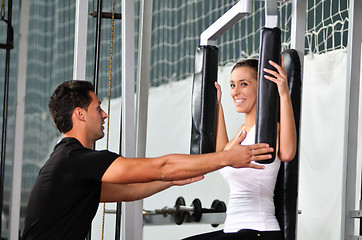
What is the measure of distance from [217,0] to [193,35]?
0.33 m

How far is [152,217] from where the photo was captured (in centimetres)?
344

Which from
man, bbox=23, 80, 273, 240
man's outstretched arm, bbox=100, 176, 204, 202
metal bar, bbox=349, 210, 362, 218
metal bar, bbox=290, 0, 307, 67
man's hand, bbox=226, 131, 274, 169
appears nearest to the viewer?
man's hand, bbox=226, 131, 274, 169

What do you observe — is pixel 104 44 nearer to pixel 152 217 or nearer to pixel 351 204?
pixel 152 217

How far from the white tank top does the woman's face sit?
0.43 ft

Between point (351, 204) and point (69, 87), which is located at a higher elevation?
point (69, 87)

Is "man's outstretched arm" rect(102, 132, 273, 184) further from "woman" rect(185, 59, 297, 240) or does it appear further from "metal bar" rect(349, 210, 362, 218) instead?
"metal bar" rect(349, 210, 362, 218)

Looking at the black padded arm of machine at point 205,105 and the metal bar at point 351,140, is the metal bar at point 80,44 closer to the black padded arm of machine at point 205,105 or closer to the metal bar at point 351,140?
the black padded arm of machine at point 205,105

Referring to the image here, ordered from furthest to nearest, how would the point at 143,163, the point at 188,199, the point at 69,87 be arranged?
1. the point at 188,199
2. the point at 69,87
3. the point at 143,163

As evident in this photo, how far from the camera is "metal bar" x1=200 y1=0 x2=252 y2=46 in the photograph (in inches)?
82.6

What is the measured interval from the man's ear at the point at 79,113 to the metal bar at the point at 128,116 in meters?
0.70

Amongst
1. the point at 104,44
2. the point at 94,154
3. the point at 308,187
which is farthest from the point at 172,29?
the point at 94,154

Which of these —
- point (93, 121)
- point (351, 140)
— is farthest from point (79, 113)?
point (351, 140)

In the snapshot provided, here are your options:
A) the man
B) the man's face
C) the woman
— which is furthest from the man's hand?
the man's face

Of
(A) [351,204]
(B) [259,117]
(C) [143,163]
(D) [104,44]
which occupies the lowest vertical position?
(A) [351,204]
